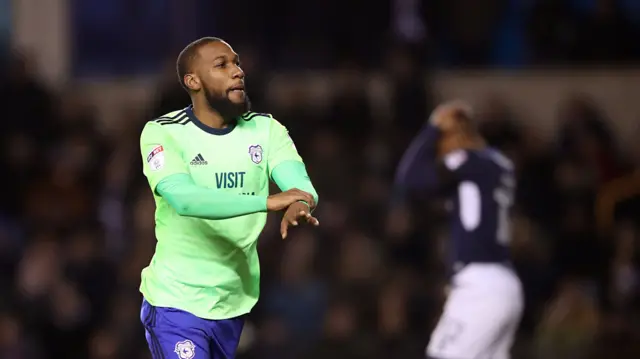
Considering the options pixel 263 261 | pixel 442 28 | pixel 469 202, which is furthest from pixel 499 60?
pixel 469 202

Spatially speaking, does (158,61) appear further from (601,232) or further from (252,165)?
(252,165)

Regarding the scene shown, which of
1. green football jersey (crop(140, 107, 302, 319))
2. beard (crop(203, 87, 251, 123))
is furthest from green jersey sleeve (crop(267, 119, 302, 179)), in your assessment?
beard (crop(203, 87, 251, 123))

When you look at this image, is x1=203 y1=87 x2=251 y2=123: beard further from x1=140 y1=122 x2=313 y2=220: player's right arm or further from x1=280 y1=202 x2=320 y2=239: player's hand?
x1=280 y1=202 x2=320 y2=239: player's hand

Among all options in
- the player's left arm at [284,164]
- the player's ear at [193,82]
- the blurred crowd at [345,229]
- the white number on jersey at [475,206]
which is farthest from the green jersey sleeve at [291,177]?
the blurred crowd at [345,229]

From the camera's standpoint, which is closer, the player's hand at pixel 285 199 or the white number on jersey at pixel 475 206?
the player's hand at pixel 285 199

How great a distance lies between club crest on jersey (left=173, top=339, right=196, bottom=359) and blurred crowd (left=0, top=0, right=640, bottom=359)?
14.7 ft

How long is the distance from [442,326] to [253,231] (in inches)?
102

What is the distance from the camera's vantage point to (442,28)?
1246cm

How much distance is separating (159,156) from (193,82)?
1.29 feet

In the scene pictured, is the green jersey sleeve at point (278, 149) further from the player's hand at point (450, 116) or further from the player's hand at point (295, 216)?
the player's hand at point (450, 116)

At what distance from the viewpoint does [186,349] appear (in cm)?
541

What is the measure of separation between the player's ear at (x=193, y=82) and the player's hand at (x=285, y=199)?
0.72m

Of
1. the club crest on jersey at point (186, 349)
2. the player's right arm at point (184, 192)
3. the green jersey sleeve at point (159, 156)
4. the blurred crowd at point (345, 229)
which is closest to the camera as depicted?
the player's right arm at point (184, 192)

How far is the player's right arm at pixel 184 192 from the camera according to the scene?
508cm
